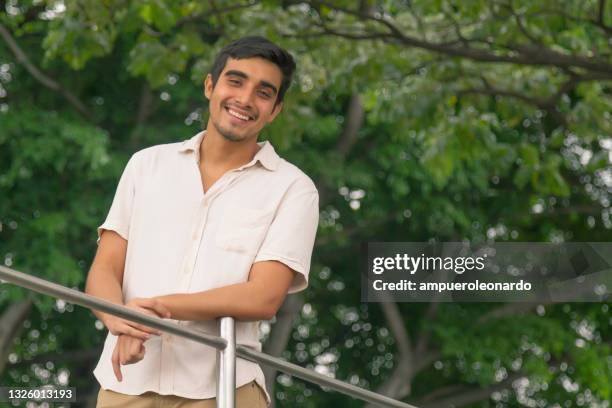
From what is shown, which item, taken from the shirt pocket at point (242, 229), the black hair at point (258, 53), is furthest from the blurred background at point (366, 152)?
the shirt pocket at point (242, 229)

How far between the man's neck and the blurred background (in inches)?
194

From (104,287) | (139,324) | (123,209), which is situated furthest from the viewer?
(123,209)

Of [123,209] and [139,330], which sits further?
[123,209]

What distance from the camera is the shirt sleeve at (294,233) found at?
3256 millimetres

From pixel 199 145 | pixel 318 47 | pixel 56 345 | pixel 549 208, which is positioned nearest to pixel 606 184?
pixel 549 208

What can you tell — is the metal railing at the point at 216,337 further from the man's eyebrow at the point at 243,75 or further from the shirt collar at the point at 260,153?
the man's eyebrow at the point at 243,75

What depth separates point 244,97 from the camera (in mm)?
3387

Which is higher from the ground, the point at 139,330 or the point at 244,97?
the point at 244,97

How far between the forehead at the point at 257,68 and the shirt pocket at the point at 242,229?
0.34m

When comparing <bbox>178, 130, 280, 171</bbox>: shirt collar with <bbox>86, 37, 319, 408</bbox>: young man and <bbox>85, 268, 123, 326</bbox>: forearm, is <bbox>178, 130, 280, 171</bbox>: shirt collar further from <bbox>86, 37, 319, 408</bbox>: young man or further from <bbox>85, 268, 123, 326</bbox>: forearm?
<bbox>85, 268, 123, 326</bbox>: forearm

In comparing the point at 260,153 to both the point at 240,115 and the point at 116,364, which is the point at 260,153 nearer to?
the point at 240,115

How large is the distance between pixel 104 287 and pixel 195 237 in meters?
0.23

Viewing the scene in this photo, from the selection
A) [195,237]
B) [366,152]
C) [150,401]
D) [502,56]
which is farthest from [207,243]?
[366,152]

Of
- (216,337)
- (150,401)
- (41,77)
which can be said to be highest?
(216,337)
